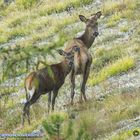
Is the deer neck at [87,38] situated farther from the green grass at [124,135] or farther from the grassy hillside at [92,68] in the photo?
the green grass at [124,135]

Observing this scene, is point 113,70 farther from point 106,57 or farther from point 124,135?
point 124,135

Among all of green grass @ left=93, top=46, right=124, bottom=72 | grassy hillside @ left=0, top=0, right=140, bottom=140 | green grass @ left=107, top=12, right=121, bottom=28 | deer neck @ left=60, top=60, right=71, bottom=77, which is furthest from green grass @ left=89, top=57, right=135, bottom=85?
green grass @ left=107, top=12, right=121, bottom=28

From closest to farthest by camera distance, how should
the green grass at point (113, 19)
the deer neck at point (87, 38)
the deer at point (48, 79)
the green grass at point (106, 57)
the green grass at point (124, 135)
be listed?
the green grass at point (124, 135) → the deer at point (48, 79) → the deer neck at point (87, 38) → the green grass at point (106, 57) → the green grass at point (113, 19)

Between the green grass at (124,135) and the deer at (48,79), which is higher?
the green grass at (124,135)

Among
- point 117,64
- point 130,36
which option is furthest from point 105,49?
point 117,64

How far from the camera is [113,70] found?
18.7m

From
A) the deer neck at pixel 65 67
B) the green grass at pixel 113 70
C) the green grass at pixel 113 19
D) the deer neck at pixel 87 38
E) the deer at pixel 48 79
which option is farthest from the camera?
the green grass at pixel 113 19

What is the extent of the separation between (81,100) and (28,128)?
1835mm

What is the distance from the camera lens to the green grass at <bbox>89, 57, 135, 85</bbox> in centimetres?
1847

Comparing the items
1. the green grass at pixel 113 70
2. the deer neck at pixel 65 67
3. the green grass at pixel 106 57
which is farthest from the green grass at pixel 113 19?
the deer neck at pixel 65 67

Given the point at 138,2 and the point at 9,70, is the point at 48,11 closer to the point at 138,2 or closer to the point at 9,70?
the point at 138,2

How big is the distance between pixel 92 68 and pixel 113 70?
5.89 feet

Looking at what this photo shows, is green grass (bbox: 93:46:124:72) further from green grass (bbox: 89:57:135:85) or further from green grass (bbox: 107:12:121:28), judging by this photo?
green grass (bbox: 107:12:121:28)

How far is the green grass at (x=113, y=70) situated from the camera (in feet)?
60.6
